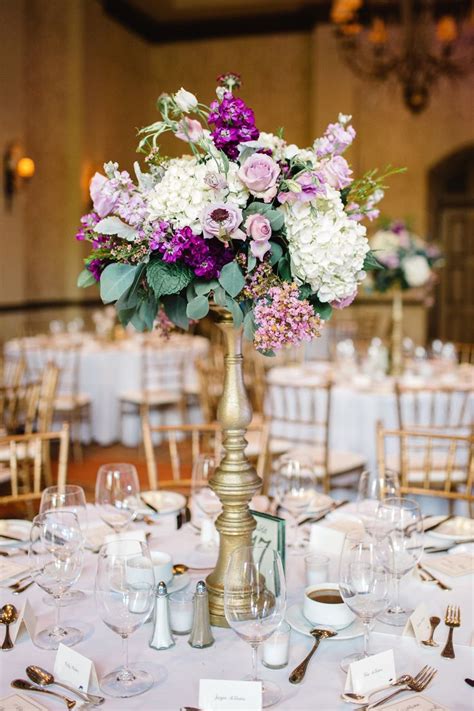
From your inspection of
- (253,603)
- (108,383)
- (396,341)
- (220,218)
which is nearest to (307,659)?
(253,603)

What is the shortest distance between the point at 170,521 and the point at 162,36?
10630 mm

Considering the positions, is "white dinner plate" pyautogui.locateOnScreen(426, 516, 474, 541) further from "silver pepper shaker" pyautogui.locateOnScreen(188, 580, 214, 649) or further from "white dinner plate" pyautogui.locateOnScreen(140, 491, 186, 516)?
"silver pepper shaker" pyautogui.locateOnScreen(188, 580, 214, 649)

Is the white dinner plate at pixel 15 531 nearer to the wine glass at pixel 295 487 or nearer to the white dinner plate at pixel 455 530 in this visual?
the wine glass at pixel 295 487

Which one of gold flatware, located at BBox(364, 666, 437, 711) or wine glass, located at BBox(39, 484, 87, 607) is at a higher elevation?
wine glass, located at BBox(39, 484, 87, 607)

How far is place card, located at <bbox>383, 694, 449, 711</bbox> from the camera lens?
1279 millimetres

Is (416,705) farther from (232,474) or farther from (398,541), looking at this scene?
(232,474)

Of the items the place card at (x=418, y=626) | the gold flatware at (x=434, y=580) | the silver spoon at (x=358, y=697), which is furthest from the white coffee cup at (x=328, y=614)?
the gold flatware at (x=434, y=580)

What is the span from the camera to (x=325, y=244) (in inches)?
59.9

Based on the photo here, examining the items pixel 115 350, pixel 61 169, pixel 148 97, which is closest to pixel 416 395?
pixel 115 350

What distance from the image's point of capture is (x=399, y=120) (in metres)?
10.4

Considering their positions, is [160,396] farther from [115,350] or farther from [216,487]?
[216,487]

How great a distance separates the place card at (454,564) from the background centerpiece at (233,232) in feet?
1.80

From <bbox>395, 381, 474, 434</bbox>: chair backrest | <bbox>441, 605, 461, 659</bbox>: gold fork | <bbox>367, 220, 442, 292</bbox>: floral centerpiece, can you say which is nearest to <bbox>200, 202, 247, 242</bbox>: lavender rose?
<bbox>441, 605, 461, 659</bbox>: gold fork

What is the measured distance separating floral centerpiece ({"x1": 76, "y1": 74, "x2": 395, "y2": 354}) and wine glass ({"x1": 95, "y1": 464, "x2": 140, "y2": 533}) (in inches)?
24.0
